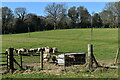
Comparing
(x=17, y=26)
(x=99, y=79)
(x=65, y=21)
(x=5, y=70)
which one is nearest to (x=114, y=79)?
(x=99, y=79)

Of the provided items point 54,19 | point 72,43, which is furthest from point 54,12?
point 72,43

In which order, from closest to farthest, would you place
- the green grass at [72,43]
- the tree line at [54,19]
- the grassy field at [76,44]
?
the grassy field at [76,44] → the green grass at [72,43] → the tree line at [54,19]

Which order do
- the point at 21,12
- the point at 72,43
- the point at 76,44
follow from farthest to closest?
the point at 21,12, the point at 72,43, the point at 76,44

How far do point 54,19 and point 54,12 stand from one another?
1.90 meters

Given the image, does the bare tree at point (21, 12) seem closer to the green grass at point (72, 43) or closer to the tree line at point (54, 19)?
the tree line at point (54, 19)

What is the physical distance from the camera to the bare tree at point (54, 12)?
51.7 meters

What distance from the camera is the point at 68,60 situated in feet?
26.8

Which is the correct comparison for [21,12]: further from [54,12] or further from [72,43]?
[72,43]

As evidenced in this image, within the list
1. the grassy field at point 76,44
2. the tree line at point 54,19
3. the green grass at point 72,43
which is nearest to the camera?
the grassy field at point 76,44

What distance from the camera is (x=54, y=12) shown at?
172ft

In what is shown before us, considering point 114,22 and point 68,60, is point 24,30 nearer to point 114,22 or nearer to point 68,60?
point 114,22

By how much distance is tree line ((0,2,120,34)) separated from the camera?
48575 mm

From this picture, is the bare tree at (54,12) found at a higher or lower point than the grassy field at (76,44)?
higher

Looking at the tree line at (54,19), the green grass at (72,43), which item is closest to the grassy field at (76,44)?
the green grass at (72,43)
